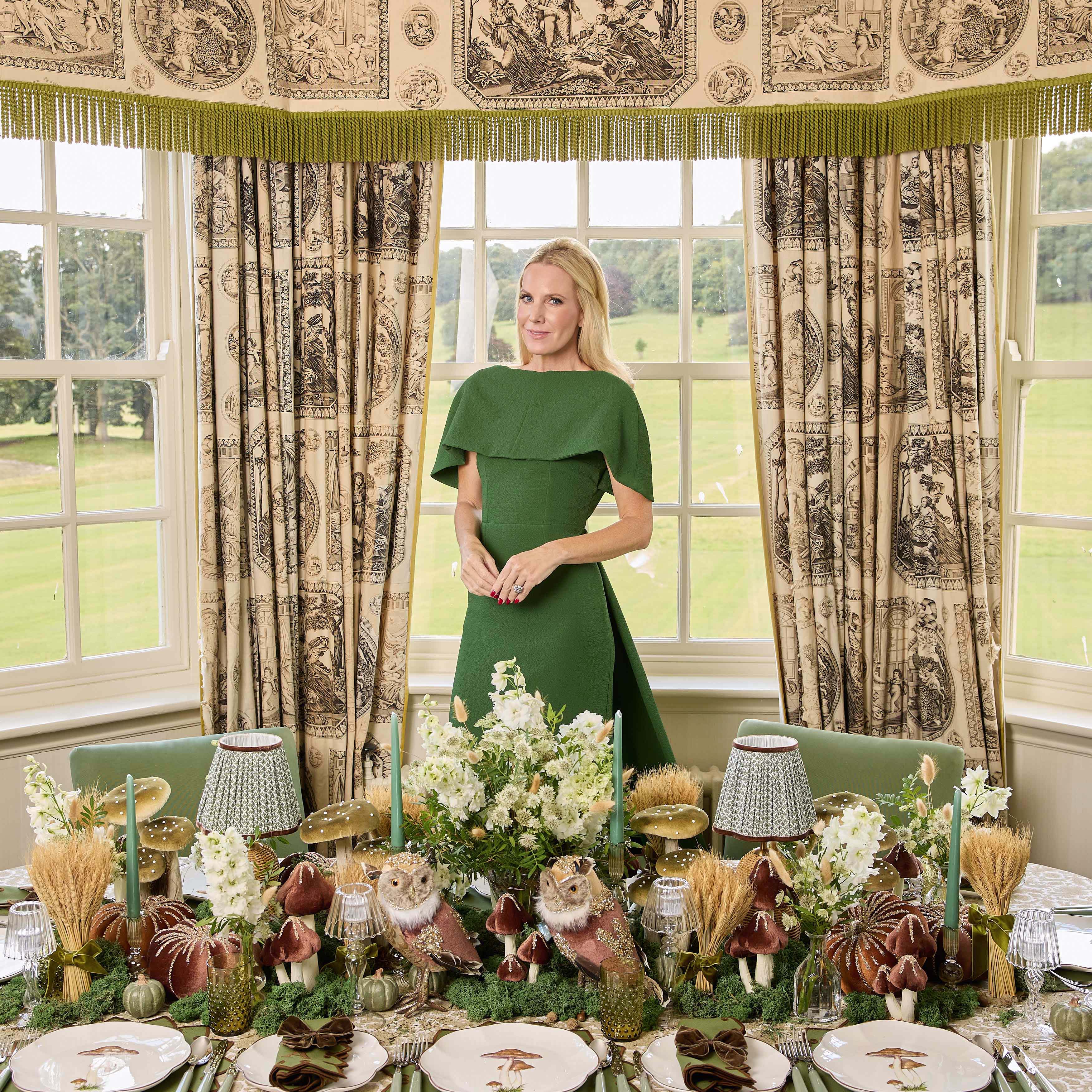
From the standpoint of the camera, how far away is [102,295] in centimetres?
306

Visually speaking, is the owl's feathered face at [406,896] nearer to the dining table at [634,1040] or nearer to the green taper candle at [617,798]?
the dining table at [634,1040]

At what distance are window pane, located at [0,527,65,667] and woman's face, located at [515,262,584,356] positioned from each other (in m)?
1.45

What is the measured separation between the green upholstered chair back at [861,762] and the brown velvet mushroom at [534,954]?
2.67ft

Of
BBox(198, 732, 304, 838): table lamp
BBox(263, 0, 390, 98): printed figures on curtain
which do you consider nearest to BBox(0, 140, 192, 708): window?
BBox(263, 0, 390, 98): printed figures on curtain

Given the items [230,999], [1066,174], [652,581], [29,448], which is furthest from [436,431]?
[230,999]

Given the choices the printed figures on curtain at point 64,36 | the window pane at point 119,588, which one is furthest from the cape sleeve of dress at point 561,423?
the printed figures on curtain at point 64,36

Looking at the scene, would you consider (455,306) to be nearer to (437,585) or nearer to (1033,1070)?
(437,585)

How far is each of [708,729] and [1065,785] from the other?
917 millimetres

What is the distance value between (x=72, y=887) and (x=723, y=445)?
7.44 ft

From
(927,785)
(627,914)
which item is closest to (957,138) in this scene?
(927,785)

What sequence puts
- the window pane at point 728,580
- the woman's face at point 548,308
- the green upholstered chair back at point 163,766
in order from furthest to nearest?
the window pane at point 728,580 → the woman's face at point 548,308 → the green upholstered chair back at point 163,766

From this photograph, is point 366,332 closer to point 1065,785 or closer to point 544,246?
point 544,246

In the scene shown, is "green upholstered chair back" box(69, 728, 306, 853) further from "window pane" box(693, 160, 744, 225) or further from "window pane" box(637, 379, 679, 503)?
"window pane" box(693, 160, 744, 225)

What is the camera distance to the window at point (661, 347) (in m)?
3.25
